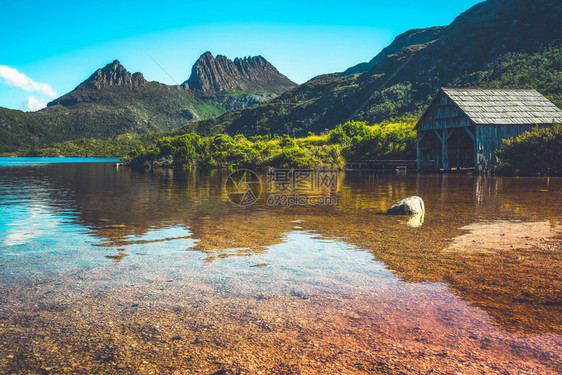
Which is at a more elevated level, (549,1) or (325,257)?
(549,1)

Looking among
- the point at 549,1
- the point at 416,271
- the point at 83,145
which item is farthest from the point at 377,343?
the point at 83,145

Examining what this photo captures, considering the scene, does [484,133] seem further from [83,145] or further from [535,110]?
[83,145]

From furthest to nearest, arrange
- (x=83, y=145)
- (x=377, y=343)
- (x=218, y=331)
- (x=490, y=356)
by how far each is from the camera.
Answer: (x=83, y=145) < (x=218, y=331) < (x=377, y=343) < (x=490, y=356)

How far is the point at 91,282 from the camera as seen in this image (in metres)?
5.79

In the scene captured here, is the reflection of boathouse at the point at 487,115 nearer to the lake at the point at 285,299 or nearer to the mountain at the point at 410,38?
the lake at the point at 285,299

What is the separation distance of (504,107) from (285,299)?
35.4 meters

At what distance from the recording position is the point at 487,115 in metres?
32.2

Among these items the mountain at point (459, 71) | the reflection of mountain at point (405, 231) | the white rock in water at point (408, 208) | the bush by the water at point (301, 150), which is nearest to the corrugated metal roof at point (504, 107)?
the bush by the water at point (301, 150)

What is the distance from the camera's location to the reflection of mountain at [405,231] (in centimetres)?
513

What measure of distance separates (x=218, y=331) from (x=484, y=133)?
3346 centimetres

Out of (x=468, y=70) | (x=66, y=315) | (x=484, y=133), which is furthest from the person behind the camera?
(x=468, y=70)

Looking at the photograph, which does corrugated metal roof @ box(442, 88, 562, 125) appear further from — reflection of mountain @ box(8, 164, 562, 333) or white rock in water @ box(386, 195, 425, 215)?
white rock in water @ box(386, 195, 425, 215)

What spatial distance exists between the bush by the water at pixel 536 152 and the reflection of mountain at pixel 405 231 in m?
14.1

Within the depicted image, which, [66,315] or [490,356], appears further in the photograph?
[66,315]
